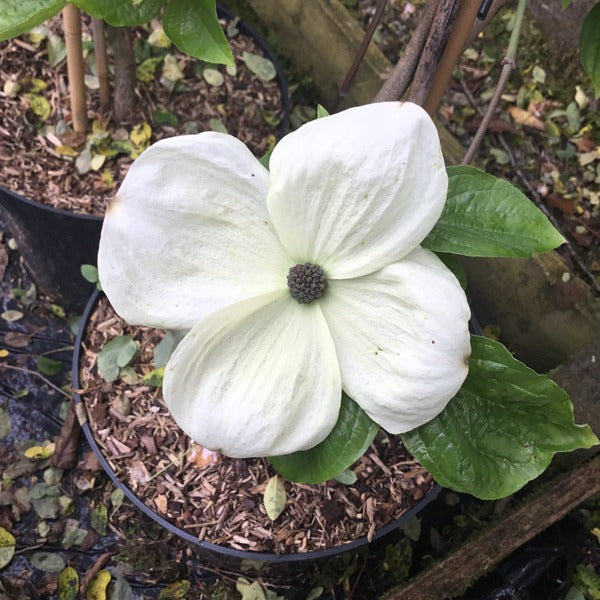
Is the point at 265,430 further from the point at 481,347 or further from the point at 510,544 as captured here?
the point at 510,544

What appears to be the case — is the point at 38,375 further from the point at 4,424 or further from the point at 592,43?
the point at 592,43

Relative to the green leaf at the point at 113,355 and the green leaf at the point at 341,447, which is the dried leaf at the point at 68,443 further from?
the green leaf at the point at 341,447

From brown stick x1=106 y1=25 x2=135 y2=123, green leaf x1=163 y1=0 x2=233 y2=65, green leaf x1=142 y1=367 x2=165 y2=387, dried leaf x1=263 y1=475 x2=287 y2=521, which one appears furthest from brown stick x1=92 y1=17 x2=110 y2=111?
dried leaf x1=263 y1=475 x2=287 y2=521

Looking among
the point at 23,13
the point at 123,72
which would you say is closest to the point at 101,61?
the point at 123,72

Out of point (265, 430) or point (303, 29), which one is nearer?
point (265, 430)

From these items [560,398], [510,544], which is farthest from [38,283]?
[560,398]

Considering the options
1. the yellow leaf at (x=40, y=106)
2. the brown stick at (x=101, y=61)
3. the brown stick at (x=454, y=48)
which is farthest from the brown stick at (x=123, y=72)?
the brown stick at (x=454, y=48)

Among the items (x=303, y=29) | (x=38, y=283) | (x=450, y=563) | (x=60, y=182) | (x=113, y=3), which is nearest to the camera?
(x=113, y=3)
